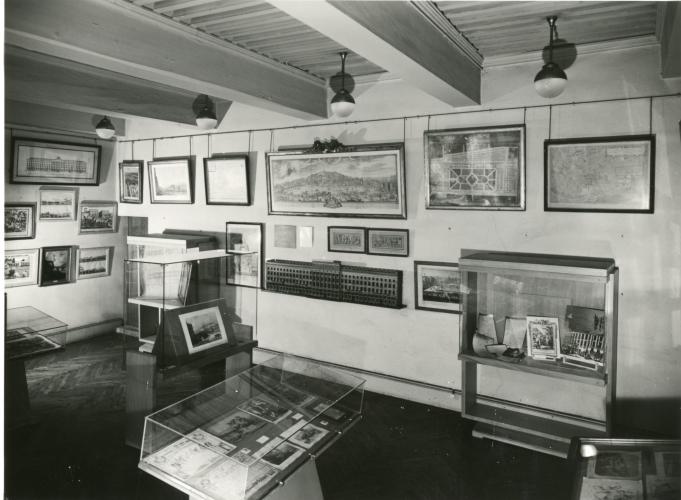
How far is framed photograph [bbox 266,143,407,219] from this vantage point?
4.95m

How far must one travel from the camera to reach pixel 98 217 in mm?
7238

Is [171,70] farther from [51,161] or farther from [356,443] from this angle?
[51,161]

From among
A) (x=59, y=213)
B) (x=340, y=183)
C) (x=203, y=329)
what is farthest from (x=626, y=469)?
(x=59, y=213)

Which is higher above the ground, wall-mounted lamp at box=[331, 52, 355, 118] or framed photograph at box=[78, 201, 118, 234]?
wall-mounted lamp at box=[331, 52, 355, 118]

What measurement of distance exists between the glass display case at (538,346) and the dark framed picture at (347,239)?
110 cm

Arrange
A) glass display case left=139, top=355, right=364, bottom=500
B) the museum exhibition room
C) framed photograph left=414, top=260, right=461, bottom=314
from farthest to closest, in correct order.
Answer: framed photograph left=414, top=260, right=461, bottom=314, the museum exhibition room, glass display case left=139, top=355, right=364, bottom=500

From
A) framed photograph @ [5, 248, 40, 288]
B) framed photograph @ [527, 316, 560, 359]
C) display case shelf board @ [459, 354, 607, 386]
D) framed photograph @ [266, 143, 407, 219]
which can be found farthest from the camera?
framed photograph @ [5, 248, 40, 288]

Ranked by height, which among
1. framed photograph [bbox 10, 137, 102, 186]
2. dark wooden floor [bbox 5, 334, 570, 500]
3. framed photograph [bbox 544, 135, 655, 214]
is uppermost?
framed photograph [bbox 10, 137, 102, 186]

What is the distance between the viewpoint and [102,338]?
7145 mm

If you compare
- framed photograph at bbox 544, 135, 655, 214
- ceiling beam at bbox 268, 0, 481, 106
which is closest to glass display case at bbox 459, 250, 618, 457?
framed photograph at bbox 544, 135, 655, 214

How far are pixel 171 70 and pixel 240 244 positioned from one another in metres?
2.92

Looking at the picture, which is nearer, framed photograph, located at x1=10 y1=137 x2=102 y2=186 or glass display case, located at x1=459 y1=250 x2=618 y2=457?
glass display case, located at x1=459 y1=250 x2=618 y2=457

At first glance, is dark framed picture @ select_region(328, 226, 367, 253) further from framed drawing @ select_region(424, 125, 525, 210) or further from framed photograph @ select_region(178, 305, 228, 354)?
framed photograph @ select_region(178, 305, 228, 354)

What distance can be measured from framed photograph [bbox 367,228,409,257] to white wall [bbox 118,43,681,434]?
0.07 m
